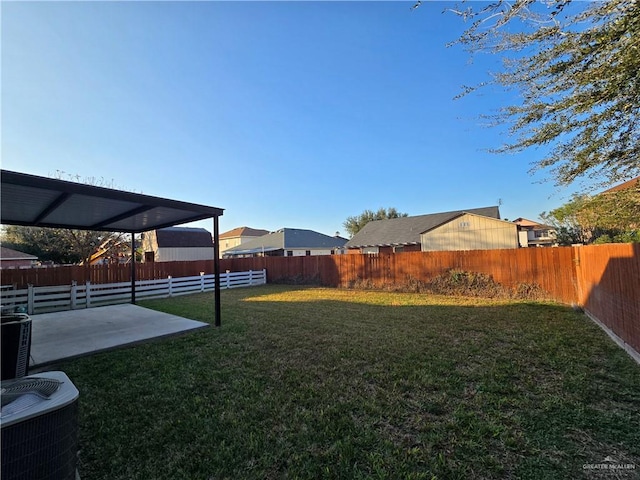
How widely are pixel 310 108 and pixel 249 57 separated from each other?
10.8ft

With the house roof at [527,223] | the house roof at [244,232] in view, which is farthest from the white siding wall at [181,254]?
the house roof at [527,223]

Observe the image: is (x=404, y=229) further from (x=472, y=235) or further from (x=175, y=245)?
(x=175, y=245)

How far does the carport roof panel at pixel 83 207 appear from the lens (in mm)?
4438

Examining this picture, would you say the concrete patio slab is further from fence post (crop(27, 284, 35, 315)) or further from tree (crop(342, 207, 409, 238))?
tree (crop(342, 207, 409, 238))

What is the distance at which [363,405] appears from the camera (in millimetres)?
3090

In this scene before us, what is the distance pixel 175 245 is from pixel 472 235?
25.2 meters

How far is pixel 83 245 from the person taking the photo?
61.3 feet

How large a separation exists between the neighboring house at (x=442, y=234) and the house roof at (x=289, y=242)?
4.79 meters

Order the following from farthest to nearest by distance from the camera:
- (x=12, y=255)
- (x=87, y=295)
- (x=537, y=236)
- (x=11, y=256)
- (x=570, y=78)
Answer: (x=537, y=236) < (x=12, y=255) < (x=11, y=256) < (x=87, y=295) < (x=570, y=78)

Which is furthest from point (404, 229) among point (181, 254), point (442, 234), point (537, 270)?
point (181, 254)

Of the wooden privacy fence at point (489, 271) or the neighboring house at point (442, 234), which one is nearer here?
the wooden privacy fence at point (489, 271)

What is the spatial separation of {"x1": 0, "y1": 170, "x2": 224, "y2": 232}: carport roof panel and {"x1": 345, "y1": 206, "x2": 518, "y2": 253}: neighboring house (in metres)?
16.6

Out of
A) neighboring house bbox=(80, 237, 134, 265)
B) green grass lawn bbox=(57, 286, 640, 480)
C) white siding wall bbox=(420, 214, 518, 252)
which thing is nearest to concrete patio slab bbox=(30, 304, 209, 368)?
green grass lawn bbox=(57, 286, 640, 480)

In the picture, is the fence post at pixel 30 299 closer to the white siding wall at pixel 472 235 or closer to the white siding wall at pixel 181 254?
the white siding wall at pixel 181 254
